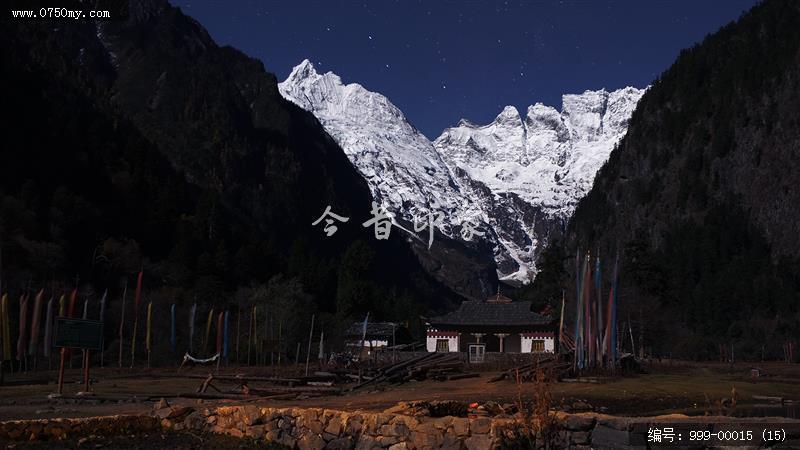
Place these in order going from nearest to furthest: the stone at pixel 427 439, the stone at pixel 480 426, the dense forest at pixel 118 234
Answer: the stone at pixel 480 426 → the stone at pixel 427 439 → the dense forest at pixel 118 234

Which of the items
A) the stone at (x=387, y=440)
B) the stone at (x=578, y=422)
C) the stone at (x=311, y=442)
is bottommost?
the stone at (x=311, y=442)

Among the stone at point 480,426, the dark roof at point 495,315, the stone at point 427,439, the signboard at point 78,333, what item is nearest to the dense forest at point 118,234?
the dark roof at point 495,315

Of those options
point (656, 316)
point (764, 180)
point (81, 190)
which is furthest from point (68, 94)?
point (764, 180)

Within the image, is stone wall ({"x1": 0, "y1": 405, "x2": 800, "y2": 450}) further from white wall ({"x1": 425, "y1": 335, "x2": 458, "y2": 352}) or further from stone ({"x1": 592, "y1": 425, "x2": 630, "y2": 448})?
white wall ({"x1": 425, "y1": 335, "x2": 458, "y2": 352})

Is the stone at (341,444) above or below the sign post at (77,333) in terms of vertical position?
below

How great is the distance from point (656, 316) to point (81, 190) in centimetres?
8689

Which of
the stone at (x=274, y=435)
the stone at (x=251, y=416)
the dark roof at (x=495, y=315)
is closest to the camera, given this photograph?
the stone at (x=274, y=435)

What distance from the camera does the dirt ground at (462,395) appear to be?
25.4 meters

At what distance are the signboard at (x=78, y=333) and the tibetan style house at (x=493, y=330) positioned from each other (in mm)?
52738

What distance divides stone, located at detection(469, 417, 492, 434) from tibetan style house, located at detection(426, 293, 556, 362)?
2576 inches

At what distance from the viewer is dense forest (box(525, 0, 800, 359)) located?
111125 mm

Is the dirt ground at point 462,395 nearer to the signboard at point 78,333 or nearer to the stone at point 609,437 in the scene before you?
the signboard at point 78,333

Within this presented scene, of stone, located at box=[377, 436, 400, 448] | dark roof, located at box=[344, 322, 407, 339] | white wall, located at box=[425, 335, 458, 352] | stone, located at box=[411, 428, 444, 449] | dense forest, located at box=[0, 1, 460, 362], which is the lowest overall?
stone, located at box=[377, 436, 400, 448]

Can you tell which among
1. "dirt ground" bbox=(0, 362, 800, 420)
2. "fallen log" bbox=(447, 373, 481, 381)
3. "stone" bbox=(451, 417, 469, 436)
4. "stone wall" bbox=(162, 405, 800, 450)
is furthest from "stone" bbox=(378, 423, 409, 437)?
"fallen log" bbox=(447, 373, 481, 381)
